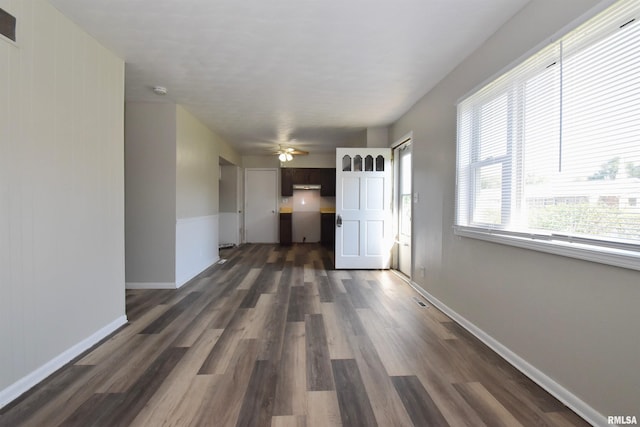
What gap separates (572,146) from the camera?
63.8 inches

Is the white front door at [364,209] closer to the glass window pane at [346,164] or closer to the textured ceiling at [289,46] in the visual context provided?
the glass window pane at [346,164]

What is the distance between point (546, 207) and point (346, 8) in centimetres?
186

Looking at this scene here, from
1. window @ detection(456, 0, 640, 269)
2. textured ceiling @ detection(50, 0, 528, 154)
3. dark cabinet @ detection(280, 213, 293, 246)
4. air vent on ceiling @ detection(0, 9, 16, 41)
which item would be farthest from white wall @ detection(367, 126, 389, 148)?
air vent on ceiling @ detection(0, 9, 16, 41)

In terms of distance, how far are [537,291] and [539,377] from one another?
537 millimetres

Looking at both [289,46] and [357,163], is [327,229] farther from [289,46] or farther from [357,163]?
[289,46]

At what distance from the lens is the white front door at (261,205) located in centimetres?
793

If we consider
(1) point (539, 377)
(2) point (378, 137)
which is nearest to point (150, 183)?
(2) point (378, 137)

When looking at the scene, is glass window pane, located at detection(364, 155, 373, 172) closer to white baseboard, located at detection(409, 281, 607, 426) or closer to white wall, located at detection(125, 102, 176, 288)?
white baseboard, located at detection(409, 281, 607, 426)

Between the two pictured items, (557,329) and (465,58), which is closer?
(557,329)

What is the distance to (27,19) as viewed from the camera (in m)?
1.78

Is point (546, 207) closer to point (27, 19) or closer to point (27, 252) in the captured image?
point (27, 252)

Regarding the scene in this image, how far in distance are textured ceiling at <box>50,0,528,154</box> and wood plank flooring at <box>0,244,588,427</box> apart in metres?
2.46

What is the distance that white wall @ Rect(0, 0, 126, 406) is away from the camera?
1.67m

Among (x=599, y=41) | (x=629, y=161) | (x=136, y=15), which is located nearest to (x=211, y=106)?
(x=136, y=15)
